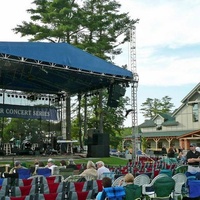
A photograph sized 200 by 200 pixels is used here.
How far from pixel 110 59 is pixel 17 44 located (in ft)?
49.9

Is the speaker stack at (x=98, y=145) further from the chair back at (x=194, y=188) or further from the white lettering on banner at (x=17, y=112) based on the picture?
the chair back at (x=194, y=188)

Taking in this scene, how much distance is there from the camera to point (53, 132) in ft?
82.8

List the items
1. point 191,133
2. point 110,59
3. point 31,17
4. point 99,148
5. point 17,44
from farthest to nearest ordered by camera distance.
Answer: point 191,133
point 110,59
point 31,17
point 99,148
point 17,44

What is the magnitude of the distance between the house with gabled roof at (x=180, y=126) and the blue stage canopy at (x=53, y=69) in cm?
1521

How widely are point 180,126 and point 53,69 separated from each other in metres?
23.3

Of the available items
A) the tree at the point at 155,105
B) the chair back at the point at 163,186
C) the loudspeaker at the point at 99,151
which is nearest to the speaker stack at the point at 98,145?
the loudspeaker at the point at 99,151

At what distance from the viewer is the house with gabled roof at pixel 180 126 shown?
115 feet

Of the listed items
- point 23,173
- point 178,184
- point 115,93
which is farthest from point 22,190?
point 115,93

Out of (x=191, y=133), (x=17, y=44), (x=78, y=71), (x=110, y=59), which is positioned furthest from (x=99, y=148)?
(x=191, y=133)

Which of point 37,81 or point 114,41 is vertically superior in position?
point 114,41

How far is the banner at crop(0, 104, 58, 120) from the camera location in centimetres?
2271

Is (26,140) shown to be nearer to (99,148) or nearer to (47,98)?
(47,98)

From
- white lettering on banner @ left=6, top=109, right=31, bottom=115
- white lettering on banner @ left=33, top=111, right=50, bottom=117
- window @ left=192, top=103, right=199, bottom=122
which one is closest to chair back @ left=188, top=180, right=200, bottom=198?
white lettering on banner @ left=6, top=109, right=31, bottom=115

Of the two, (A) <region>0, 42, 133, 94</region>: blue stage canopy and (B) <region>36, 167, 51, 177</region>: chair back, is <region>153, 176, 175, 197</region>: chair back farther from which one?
(A) <region>0, 42, 133, 94</region>: blue stage canopy
